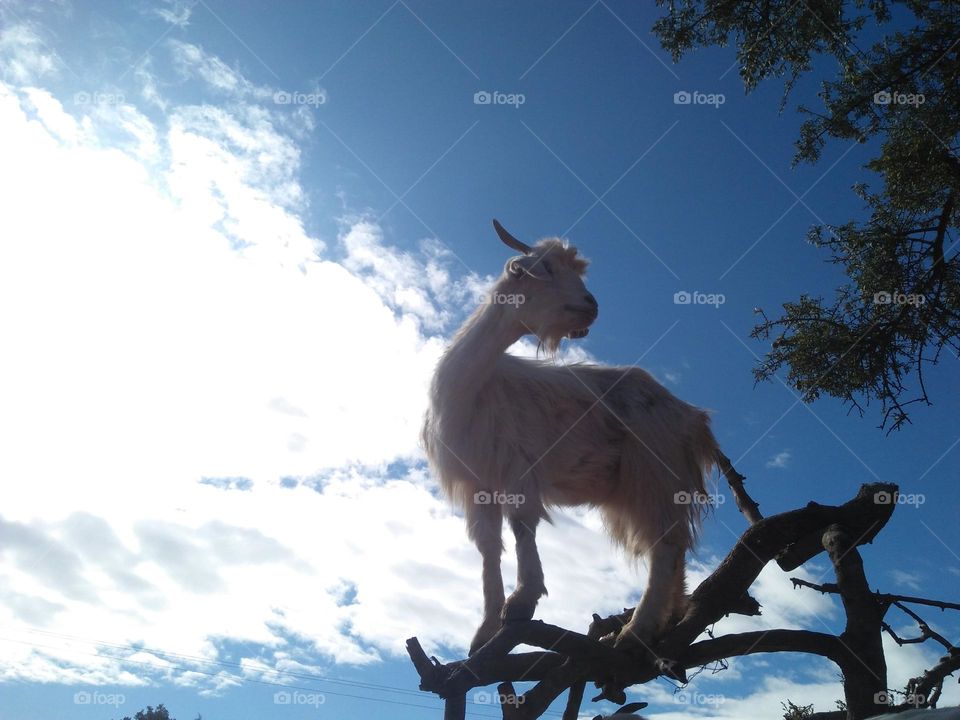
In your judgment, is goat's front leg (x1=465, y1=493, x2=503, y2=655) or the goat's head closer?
goat's front leg (x1=465, y1=493, x2=503, y2=655)

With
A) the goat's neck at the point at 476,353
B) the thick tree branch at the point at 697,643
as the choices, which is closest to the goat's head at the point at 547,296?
the goat's neck at the point at 476,353

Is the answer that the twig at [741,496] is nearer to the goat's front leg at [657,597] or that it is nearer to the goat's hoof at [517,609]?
the goat's front leg at [657,597]

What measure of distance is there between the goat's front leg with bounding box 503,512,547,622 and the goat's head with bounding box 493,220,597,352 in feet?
4.90

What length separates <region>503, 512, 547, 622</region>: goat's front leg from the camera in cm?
475

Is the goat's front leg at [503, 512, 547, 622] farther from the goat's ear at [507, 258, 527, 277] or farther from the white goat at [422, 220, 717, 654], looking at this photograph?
the goat's ear at [507, 258, 527, 277]

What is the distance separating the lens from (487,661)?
3.95m

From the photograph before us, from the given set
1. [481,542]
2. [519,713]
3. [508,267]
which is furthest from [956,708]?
[508,267]

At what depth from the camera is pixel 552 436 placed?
584 cm

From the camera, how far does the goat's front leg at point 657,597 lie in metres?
4.88

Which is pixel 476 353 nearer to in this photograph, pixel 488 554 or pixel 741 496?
pixel 488 554

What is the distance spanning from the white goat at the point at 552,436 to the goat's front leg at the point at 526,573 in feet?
0.14

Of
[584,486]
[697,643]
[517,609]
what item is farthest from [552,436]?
[697,643]

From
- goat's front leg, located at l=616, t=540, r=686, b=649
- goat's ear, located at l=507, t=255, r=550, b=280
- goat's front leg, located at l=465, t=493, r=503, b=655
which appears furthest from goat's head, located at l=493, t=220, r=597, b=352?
goat's front leg, located at l=616, t=540, r=686, b=649

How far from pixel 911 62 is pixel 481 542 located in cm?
535
